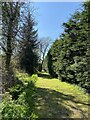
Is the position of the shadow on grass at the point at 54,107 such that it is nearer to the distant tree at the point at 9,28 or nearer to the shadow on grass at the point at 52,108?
the shadow on grass at the point at 52,108

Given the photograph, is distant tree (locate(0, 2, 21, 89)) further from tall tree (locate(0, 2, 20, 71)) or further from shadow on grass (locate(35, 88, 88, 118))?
shadow on grass (locate(35, 88, 88, 118))

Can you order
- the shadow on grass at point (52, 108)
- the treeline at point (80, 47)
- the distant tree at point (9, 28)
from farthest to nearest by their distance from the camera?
the treeline at point (80, 47)
the distant tree at point (9, 28)
the shadow on grass at point (52, 108)

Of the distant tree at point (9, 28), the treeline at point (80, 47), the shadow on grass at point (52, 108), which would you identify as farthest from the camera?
the treeline at point (80, 47)

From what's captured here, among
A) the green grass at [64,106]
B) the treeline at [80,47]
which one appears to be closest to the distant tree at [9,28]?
the green grass at [64,106]

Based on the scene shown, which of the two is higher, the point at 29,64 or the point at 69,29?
the point at 69,29

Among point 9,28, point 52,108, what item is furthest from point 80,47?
point 52,108

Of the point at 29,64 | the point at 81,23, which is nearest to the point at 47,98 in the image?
the point at 81,23

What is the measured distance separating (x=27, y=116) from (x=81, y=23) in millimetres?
6799

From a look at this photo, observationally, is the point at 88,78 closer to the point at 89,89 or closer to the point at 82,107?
the point at 89,89

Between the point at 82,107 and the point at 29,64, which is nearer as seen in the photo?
the point at 82,107

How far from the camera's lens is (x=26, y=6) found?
376 inches

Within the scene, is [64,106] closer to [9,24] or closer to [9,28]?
[9,28]

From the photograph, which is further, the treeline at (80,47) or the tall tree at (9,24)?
the treeline at (80,47)

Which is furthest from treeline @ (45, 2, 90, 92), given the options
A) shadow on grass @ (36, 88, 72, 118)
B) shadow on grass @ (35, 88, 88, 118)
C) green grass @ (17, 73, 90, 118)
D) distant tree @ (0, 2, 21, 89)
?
distant tree @ (0, 2, 21, 89)
